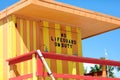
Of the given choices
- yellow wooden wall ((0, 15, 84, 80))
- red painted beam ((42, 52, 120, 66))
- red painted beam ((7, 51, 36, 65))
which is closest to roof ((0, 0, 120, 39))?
yellow wooden wall ((0, 15, 84, 80))

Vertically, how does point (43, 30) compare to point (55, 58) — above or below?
above

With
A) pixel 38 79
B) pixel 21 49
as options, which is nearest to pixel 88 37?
pixel 21 49

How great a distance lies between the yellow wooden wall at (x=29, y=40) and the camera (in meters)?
9.20

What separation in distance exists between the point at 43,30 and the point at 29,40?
0.60 m

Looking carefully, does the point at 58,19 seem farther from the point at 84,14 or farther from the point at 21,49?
the point at 21,49

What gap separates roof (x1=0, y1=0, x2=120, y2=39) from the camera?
29.0 feet

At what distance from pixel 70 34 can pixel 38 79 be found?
388 cm

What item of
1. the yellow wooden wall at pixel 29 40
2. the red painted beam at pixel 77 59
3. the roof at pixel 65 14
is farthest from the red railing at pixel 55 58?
the roof at pixel 65 14

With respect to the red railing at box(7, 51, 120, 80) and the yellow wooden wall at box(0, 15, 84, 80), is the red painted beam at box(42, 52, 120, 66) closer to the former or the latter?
the red railing at box(7, 51, 120, 80)

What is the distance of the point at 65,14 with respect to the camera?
9.66 metres

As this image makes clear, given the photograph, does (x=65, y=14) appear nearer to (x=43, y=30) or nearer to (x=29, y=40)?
(x=43, y=30)

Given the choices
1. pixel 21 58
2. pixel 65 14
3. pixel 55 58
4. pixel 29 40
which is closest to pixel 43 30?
pixel 29 40

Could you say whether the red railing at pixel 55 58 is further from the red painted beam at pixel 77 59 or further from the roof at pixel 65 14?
the roof at pixel 65 14

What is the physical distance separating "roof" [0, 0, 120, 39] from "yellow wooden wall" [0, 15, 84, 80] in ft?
0.74
